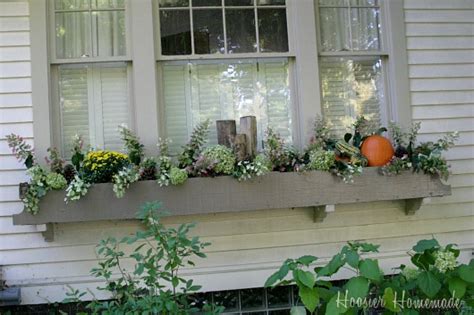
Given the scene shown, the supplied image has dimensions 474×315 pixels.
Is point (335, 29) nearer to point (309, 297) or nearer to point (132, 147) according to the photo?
point (132, 147)

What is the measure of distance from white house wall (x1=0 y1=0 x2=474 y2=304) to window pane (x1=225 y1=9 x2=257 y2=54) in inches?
51.0

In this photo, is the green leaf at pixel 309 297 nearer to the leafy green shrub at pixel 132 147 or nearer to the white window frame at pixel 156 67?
the white window frame at pixel 156 67

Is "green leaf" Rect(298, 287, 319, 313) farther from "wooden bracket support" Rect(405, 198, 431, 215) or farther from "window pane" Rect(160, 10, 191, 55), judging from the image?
"window pane" Rect(160, 10, 191, 55)

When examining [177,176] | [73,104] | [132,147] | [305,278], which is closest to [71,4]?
[73,104]

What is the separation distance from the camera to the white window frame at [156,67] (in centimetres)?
415

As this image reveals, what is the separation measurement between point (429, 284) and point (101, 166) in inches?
90.1

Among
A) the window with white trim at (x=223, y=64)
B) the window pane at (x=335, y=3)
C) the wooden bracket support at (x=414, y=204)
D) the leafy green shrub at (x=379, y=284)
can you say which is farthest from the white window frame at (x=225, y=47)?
the leafy green shrub at (x=379, y=284)

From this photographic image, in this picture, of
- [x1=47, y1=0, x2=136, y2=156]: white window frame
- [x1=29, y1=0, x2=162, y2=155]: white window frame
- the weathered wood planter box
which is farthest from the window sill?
[x1=47, y1=0, x2=136, y2=156]: white window frame

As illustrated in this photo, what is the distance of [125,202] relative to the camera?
3.84 metres

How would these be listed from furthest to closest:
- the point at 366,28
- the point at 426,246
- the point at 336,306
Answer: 1. the point at 366,28
2. the point at 426,246
3. the point at 336,306

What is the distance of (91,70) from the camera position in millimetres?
4301

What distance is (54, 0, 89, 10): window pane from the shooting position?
4.30 meters

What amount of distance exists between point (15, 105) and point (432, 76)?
3.30 metres

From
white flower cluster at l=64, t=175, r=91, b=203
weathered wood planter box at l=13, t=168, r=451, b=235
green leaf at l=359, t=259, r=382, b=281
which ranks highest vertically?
white flower cluster at l=64, t=175, r=91, b=203
